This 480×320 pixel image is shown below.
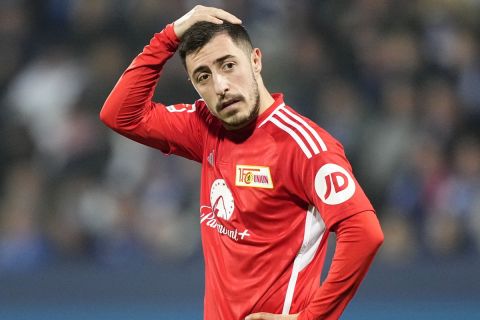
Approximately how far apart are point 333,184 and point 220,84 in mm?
493

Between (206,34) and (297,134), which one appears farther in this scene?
(206,34)

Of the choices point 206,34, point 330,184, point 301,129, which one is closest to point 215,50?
point 206,34

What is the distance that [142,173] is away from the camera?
663 cm

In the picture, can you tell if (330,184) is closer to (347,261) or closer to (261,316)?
(347,261)

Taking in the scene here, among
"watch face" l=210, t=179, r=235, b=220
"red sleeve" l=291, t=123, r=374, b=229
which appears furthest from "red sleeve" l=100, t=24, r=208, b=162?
"red sleeve" l=291, t=123, r=374, b=229

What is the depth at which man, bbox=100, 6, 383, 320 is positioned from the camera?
8.76 feet

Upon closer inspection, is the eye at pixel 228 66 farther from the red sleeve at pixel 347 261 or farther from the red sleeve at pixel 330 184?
the red sleeve at pixel 347 261

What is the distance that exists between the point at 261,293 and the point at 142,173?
12.6ft

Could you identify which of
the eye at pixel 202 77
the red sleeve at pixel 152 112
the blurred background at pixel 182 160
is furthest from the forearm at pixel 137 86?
the blurred background at pixel 182 160

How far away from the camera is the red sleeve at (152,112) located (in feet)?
10.2

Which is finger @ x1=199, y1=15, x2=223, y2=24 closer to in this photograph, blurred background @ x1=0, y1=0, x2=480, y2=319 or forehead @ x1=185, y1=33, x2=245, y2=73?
forehead @ x1=185, y1=33, x2=245, y2=73

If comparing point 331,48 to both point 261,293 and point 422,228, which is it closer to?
point 422,228

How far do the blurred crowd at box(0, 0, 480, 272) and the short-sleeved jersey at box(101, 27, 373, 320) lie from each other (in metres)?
3.13

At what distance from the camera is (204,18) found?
2.93m
